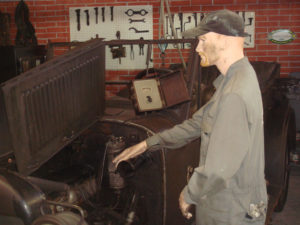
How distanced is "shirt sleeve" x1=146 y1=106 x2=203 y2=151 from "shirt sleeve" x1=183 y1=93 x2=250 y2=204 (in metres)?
0.52

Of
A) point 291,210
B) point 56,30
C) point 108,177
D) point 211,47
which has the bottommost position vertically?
point 291,210

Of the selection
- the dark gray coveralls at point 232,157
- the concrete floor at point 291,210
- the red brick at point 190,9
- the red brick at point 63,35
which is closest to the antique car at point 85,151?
the concrete floor at point 291,210

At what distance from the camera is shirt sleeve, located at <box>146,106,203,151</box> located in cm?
184

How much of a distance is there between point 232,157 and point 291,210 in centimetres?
244

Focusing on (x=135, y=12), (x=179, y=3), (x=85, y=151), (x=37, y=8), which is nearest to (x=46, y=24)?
(x=37, y=8)

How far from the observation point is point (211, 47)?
1.50m

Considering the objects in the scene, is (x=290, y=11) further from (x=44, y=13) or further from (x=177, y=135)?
(x=177, y=135)

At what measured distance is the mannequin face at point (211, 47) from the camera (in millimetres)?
1484

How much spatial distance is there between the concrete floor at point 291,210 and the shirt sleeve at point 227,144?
83.1 inches

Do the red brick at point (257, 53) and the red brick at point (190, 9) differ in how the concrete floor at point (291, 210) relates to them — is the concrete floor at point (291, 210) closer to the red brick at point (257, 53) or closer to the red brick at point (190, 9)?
the red brick at point (257, 53)

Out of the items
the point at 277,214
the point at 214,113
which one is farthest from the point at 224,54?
the point at 277,214

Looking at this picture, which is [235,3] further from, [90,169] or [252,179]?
[252,179]

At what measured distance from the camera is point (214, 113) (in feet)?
4.63

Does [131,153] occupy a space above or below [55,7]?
below
